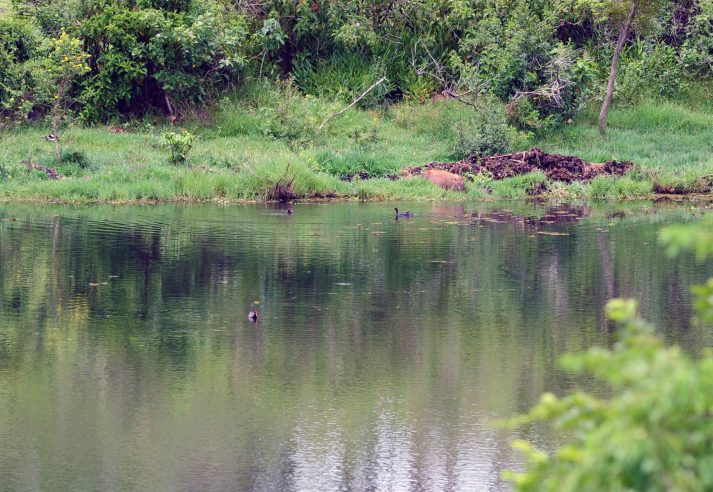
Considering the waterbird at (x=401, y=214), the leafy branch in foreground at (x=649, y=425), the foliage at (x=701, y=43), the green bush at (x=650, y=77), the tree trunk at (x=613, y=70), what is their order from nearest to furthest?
the leafy branch in foreground at (x=649, y=425)
the waterbird at (x=401, y=214)
the tree trunk at (x=613, y=70)
the green bush at (x=650, y=77)
the foliage at (x=701, y=43)

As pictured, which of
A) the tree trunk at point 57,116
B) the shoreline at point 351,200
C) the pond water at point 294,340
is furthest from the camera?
the tree trunk at point 57,116

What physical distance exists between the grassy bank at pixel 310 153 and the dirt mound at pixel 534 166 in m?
0.41

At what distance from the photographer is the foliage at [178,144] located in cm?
2344

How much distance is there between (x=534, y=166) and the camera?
25.1 metres

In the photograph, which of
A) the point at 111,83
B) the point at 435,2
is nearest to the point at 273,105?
the point at 111,83

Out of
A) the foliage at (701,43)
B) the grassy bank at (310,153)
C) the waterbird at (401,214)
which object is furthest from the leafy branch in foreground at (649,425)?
the foliage at (701,43)

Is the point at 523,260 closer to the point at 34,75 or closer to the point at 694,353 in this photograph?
the point at 694,353

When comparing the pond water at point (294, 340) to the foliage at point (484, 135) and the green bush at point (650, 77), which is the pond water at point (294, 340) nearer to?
the foliage at point (484, 135)

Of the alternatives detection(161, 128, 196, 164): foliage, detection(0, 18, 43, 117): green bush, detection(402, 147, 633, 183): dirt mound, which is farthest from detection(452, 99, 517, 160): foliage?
detection(0, 18, 43, 117): green bush

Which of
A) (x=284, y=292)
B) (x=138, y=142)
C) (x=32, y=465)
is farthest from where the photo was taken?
(x=138, y=142)

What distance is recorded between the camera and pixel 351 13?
3058 cm

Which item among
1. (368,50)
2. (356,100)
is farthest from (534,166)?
(368,50)

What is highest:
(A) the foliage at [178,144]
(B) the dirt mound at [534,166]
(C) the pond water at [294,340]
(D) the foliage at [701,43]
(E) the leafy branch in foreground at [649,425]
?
(D) the foliage at [701,43]

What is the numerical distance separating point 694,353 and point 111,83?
1923cm
